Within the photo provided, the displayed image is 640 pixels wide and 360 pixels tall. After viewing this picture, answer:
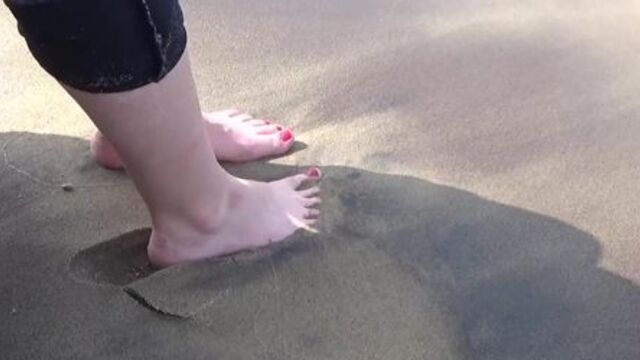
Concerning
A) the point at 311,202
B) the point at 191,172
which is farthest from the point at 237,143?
the point at 191,172

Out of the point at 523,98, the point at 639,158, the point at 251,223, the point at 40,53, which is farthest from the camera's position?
the point at 523,98

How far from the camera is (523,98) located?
1466mm

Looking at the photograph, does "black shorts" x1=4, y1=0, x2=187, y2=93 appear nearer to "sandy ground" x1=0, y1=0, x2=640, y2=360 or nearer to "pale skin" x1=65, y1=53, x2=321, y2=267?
"pale skin" x1=65, y1=53, x2=321, y2=267

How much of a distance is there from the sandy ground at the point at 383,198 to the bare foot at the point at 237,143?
0.02m

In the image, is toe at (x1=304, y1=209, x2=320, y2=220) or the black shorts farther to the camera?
toe at (x1=304, y1=209, x2=320, y2=220)

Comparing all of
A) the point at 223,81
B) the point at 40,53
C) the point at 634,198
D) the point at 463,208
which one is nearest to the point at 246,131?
the point at 223,81

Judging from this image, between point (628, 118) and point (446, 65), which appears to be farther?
point (446, 65)

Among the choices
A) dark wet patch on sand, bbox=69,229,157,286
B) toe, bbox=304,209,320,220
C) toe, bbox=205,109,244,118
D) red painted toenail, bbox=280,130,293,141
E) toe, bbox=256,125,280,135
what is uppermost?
toe, bbox=205,109,244,118

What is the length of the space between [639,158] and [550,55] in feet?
0.88

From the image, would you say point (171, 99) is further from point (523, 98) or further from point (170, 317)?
point (523, 98)

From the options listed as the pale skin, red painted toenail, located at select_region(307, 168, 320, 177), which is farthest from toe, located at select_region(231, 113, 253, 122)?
red painted toenail, located at select_region(307, 168, 320, 177)

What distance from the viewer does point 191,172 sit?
112 centimetres

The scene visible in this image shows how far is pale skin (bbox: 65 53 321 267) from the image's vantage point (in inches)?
40.5

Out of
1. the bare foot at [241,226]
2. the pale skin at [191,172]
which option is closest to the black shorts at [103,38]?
the pale skin at [191,172]
